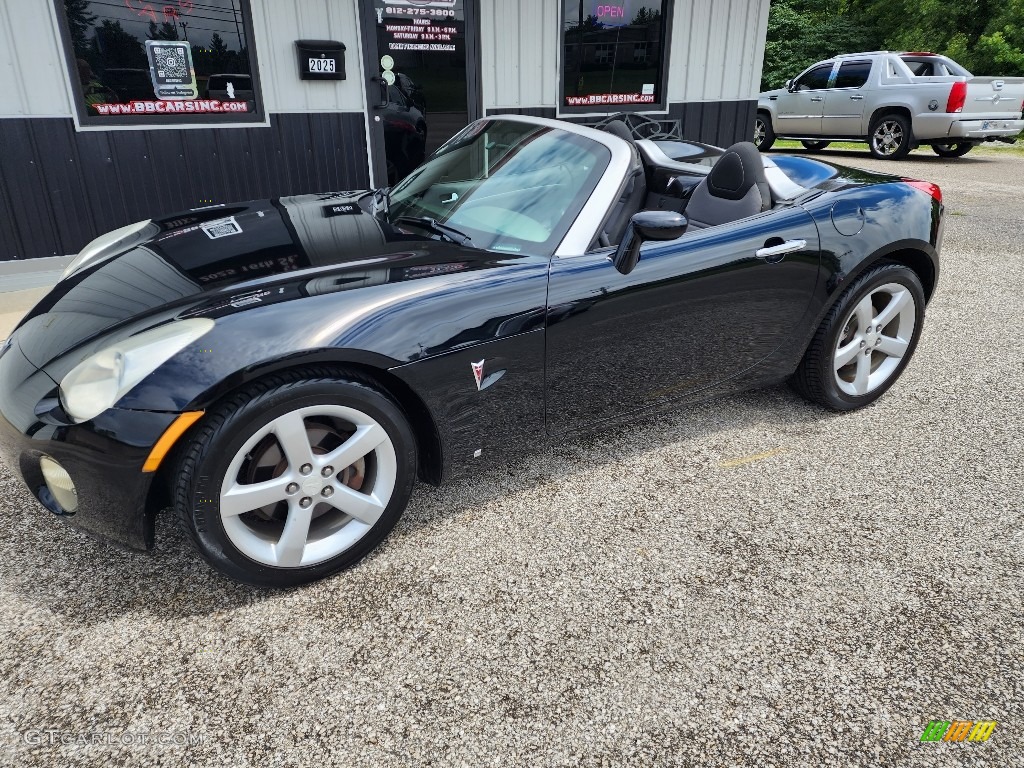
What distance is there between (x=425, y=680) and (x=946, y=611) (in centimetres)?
162

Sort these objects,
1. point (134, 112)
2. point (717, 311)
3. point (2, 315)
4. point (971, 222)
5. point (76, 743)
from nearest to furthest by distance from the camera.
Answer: point (76, 743), point (717, 311), point (2, 315), point (134, 112), point (971, 222)

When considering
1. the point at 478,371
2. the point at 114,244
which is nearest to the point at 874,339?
the point at 478,371

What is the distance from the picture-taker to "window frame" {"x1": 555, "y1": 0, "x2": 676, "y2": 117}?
23.6 ft

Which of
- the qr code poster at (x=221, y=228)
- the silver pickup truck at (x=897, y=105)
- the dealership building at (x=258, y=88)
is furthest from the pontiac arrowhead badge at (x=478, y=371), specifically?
the silver pickup truck at (x=897, y=105)

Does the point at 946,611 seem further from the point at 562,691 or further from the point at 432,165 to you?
the point at 432,165

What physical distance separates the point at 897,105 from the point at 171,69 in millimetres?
12280

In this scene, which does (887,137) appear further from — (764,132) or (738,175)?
(738,175)

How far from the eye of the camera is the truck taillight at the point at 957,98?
1212 centimetres

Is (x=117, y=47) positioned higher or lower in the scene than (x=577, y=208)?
higher

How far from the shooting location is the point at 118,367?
2016mm

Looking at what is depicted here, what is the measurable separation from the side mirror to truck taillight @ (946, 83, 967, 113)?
Answer: 1251 cm

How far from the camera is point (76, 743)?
1781 mm

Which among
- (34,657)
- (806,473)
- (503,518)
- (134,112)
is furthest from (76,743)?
(134,112)

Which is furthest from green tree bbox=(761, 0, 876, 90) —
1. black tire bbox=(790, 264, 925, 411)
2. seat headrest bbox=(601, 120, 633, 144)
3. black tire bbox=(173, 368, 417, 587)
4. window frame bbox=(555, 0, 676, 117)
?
black tire bbox=(173, 368, 417, 587)
